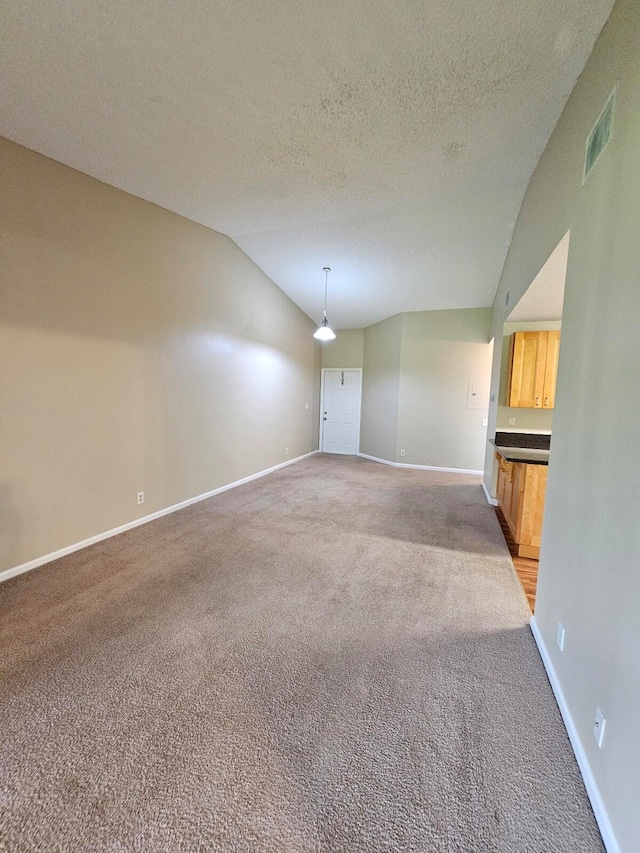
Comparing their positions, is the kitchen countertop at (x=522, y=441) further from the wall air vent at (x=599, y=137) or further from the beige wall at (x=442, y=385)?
the wall air vent at (x=599, y=137)

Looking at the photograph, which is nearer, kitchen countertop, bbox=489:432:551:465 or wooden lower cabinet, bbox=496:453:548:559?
wooden lower cabinet, bbox=496:453:548:559

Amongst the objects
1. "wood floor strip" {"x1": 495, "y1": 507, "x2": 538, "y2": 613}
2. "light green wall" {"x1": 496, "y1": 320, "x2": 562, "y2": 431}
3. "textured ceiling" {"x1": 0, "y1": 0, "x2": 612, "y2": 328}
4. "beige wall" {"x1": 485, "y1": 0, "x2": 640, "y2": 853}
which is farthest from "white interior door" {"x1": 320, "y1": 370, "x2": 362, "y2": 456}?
"beige wall" {"x1": 485, "y1": 0, "x2": 640, "y2": 853}

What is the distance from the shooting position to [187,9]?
1.68 m

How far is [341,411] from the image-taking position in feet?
27.3

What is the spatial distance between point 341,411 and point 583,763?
23.8 feet

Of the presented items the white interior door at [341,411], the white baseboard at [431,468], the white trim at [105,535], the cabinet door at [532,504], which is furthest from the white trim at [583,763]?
the white interior door at [341,411]

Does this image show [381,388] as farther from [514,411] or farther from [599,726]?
[599,726]

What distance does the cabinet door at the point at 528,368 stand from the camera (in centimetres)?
415

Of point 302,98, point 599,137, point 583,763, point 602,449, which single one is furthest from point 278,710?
point 302,98

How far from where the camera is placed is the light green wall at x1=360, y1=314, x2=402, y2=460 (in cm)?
706

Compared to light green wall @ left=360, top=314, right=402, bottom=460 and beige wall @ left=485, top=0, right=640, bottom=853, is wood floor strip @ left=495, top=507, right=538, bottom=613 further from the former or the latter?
light green wall @ left=360, top=314, right=402, bottom=460

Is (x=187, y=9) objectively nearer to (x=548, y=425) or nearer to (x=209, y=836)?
(x=209, y=836)

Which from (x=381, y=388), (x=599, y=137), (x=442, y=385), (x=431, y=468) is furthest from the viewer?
(x=381, y=388)

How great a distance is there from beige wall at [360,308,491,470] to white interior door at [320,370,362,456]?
1.01m
